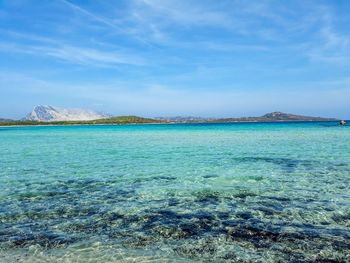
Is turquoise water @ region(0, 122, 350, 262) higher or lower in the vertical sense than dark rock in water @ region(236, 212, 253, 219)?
lower

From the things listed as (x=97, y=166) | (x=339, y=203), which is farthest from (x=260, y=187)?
(x=97, y=166)

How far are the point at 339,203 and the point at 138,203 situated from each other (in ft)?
24.1

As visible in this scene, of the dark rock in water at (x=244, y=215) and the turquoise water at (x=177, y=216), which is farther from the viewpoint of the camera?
the dark rock in water at (x=244, y=215)

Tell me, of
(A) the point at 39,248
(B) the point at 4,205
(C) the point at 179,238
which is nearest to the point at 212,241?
(C) the point at 179,238

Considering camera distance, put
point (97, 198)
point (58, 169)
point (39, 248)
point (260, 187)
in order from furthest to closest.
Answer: point (58, 169) → point (260, 187) → point (97, 198) → point (39, 248)

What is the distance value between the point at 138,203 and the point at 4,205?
510cm

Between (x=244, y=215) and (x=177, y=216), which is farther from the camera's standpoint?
(x=177, y=216)

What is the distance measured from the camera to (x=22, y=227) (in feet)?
34.1

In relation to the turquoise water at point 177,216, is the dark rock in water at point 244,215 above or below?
above

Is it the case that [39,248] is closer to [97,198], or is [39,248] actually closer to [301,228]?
[97,198]

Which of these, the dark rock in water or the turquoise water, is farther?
the dark rock in water

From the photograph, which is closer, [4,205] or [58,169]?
[4,205]

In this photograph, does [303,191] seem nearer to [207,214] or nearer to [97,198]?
[207,214]

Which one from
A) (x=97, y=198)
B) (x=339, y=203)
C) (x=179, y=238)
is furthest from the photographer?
(x=97, y=198)
